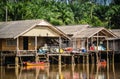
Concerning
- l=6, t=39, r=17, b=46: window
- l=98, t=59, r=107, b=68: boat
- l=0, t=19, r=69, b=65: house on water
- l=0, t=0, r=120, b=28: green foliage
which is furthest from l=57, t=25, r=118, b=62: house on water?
l=0, t=0, r=120, b=28: green foliage

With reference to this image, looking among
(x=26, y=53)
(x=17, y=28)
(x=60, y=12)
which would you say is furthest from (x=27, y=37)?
(x=60, y=12)

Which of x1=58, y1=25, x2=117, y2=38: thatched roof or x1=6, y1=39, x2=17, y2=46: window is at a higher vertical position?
x1=58, y1=25, x2=117, y2=38: thatched roof

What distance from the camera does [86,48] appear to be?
55094 millimetres

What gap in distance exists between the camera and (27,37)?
52.2 metres

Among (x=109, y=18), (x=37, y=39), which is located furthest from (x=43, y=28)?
(x=109, y=18)

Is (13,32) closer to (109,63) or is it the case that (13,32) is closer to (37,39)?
(37,39)

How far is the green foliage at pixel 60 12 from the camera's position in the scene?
64.2 metres

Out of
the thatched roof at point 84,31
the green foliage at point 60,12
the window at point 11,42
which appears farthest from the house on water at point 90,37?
the green foliage at point 60,12

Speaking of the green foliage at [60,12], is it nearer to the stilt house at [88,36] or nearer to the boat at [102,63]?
the stilt house at [88,36]

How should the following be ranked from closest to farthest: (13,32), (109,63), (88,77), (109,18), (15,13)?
(88,77)
(13,32)
(109,63)
(15,13)
(109,18)

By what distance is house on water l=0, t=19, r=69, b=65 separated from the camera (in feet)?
160

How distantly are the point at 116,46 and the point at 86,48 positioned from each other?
5.92 metres

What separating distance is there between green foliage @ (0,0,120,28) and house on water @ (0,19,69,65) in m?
10.7

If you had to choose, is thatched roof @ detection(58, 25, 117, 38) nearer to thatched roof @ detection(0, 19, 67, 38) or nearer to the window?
thatched roof @ detection(0, 19, 67, 38)
